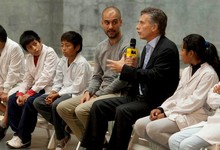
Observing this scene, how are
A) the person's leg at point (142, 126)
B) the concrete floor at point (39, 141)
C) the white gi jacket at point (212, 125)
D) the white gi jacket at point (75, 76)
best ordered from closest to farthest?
the white gi jacket at point (212, 125)
the person's leg at point (142, 126)
the white gi jacket at point (75, 76)
the concrete floor at point (39, 141)

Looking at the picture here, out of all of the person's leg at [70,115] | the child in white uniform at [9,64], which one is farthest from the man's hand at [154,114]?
the child in white uniform at [9,64]

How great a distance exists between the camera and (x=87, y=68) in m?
6.45

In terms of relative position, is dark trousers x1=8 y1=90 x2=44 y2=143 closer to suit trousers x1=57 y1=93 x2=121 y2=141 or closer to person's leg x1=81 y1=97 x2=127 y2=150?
suit trousers x1=57 y1=93 x2=121 y2=141

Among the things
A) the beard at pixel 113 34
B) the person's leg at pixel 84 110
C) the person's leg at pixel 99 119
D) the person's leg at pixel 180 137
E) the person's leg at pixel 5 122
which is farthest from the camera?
the person's leg at pixel 5 122

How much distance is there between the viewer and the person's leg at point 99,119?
5.61m

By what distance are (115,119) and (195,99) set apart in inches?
32.8

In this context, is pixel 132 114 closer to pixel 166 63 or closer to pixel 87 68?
pixel 166 63

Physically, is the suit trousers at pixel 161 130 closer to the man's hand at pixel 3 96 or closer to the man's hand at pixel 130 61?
the man's hand at pixel 130 61

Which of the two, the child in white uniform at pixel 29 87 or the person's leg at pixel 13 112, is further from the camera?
the person's leg at pixel 13 112

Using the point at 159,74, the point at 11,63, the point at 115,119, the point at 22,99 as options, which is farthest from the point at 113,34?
the point at 11,63

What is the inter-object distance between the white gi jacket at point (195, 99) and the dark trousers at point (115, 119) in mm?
406

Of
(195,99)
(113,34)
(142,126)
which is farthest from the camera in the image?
(113,34)

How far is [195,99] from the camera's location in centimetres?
494

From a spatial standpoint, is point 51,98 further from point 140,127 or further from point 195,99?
point 195,99
